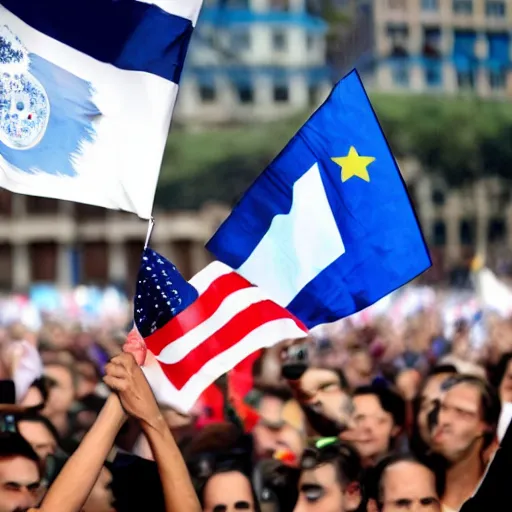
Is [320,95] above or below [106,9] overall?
above

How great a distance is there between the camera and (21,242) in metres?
88.1

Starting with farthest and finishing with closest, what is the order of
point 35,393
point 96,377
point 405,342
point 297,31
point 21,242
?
1. point 297,31
2. point 21,242
3. point 405,342
4. point 96,377
5. point 35,393

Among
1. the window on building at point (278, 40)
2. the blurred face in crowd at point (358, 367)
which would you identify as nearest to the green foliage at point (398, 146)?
the window on building at point (278, 40)

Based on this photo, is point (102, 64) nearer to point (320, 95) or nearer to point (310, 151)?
point (310, 151)

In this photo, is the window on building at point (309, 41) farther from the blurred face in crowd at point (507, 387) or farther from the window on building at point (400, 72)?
the blurred face in crowd at point (507, 387)

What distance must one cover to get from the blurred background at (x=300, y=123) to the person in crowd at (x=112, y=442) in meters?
61.0

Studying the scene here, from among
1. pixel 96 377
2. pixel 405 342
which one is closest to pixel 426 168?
pixel 405 342

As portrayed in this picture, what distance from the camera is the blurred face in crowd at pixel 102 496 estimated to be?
17.1ft

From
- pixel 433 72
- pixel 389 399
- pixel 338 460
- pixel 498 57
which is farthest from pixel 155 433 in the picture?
pixel 498 57

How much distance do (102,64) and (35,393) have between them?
2.62 m

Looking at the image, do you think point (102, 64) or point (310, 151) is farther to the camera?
point (310, 151)

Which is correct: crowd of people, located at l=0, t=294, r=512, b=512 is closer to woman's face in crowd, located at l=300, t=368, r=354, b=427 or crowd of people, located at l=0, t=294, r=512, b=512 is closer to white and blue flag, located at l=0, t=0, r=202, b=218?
woman's face in crowd, located at l=300, t=368, r=354, b=427

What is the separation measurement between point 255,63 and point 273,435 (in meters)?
89.4

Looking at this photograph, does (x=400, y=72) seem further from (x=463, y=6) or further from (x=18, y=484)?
(x=18, y=484)
